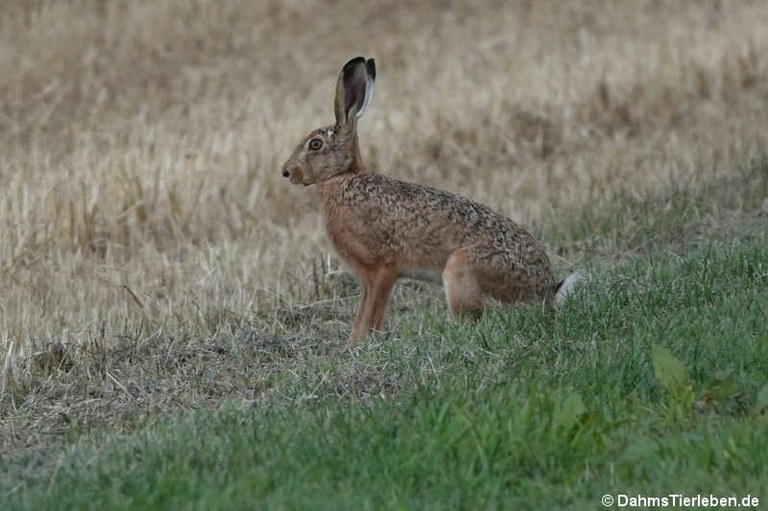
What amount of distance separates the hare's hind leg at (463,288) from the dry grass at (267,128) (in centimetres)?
120

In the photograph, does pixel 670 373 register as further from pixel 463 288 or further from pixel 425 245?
pixel 425 245

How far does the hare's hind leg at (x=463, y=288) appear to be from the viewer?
24.3 ft

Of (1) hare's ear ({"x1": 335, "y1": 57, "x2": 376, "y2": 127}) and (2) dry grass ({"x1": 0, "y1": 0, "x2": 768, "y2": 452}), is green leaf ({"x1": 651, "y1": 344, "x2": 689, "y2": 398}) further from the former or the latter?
(1) hare's ear ({"x1": 335, "y1": 57, "x2": 376, "y2": 127})

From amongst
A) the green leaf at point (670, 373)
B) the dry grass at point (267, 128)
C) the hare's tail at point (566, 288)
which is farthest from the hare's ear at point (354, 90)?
the green leaf at point (670, 373)

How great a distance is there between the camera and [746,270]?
25.4 ft

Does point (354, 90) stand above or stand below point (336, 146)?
above

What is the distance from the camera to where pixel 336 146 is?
8.38 metres

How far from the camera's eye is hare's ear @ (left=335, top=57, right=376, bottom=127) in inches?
324

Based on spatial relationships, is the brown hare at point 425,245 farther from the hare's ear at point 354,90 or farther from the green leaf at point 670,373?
the green leaf at point 670,373

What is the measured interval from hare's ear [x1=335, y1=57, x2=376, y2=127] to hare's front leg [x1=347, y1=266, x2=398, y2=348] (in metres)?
1.10

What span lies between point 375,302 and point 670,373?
223 cm

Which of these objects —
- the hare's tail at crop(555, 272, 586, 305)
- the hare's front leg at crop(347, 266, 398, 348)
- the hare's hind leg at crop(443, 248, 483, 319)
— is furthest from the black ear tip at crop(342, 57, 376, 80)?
the hare's tail at crop(555, 272, 586, 305)

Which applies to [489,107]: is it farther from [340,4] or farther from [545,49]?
[340,4]

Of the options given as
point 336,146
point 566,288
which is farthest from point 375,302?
point 336,146
